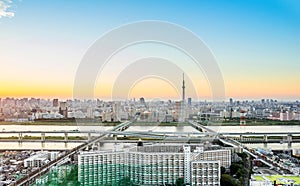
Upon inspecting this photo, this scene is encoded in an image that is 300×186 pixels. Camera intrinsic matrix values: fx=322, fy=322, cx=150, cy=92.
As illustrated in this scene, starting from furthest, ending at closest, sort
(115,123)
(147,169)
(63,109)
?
(115,123) < (63,109) < (147,169)

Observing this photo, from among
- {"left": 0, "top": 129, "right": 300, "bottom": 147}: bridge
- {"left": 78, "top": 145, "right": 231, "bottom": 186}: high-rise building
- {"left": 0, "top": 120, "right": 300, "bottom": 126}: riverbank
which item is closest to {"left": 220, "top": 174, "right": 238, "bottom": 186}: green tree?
{"left": 78, "top": 145, "right": 231, "bottom": 186}: high-rise building

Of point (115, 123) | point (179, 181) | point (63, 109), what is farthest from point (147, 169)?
point (115, 123)

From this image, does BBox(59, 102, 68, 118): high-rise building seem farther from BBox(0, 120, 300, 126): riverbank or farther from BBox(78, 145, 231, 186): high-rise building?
BBox(78, 145, 231, 186): high-rise building

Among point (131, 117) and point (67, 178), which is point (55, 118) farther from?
point (67, 178)

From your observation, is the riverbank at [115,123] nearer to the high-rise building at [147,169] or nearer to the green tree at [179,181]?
the high-rise building at [147,169]

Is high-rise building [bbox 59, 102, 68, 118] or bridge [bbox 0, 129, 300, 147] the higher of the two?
high-rise building [bbox 59, 102, 68, 118]

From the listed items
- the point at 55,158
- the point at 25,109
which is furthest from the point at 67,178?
the point at 25,109

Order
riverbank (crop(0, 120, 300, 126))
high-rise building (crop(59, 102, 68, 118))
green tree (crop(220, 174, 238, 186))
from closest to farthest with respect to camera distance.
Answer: green tree (crop(220, 174, 238, 186)), high-rise building (crop(59, 102, 68, 118)), riverbank (crop(0, 120, 300, 126))

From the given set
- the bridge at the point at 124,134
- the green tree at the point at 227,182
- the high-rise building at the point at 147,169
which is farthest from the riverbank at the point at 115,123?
the green tree at the point at 227,182

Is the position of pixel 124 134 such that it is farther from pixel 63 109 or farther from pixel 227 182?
pixel 227 182
